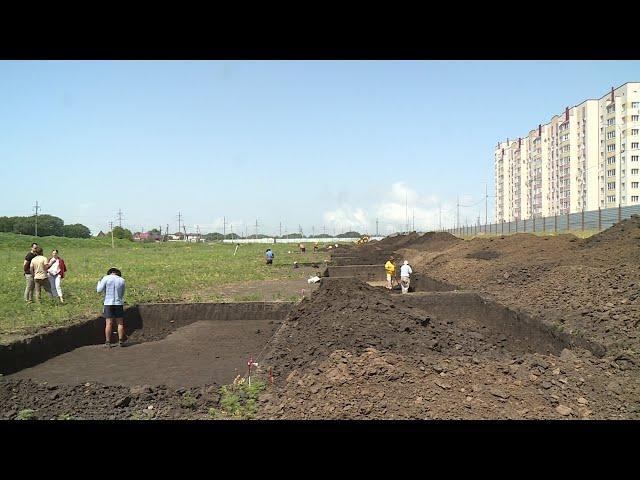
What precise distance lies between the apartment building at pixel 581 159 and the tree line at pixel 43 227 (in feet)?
212

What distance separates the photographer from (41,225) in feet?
245

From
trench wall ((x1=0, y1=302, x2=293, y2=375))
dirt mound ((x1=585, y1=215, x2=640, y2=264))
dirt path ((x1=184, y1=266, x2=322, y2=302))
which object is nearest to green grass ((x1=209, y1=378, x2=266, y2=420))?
trench wall ((x1=0, y1=302, x2=293, y2=375))

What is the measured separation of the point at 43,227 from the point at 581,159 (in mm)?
69493

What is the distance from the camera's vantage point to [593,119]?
52094 mm

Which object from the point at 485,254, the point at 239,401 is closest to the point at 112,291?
the point at 239,401

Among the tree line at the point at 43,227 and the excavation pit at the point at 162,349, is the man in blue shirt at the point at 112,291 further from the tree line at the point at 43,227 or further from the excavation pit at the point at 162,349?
the tree line at the point at 43,227

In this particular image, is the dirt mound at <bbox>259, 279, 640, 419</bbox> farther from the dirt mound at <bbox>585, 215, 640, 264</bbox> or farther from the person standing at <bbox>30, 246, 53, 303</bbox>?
the person standing at <bbox>30, 246, 53, 303</bbox>

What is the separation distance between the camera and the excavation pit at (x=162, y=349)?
319 inches

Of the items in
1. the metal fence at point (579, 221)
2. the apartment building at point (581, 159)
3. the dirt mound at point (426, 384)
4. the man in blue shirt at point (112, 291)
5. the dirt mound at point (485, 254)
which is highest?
the apartment building at point (581, 159)

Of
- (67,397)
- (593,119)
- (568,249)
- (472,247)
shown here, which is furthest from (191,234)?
(67,397)

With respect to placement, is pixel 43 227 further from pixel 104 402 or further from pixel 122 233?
pixel 104 402

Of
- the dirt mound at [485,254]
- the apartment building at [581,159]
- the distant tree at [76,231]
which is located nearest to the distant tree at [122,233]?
the distant tree at [76,231]

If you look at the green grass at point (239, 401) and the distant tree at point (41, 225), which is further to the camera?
the distant tree at point (41, 225)
